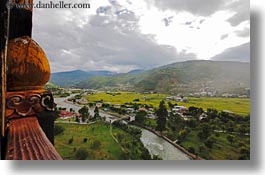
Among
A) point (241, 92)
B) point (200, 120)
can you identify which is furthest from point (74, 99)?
point (241, 92)

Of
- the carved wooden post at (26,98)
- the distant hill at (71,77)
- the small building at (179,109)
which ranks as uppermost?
the distant hill at (71,77)

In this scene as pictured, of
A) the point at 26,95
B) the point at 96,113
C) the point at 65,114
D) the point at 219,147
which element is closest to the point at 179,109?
the point at 219,147

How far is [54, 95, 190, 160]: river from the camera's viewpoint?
213 centimetres

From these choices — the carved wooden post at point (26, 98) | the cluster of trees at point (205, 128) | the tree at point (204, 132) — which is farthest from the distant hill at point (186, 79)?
the carved wooden post at point (26, 98)

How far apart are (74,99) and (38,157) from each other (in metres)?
1.88

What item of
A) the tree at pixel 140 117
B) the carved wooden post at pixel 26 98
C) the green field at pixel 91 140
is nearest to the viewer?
the carved wooden post at pixel 26 98

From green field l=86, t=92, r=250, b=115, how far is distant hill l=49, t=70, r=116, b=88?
0.16m

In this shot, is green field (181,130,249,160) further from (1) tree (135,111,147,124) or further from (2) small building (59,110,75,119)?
(2) small building (59,110,75,119)

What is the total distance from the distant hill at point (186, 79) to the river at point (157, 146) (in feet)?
0.73

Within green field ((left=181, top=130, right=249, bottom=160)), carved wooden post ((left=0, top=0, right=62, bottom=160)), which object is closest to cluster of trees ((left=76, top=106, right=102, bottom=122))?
green field ((left=181, top=130, right=249, bottom=160))

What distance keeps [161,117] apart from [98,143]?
514 millimetres

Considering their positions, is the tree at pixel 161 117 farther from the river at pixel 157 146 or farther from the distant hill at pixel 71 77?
the distant hill at pixel 71 77

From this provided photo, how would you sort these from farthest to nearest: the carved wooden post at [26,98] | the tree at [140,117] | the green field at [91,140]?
the tree at [140,117]
the green field at [91,140]
the carved wooden post at [26,98]

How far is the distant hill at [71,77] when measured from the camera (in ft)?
6.95
